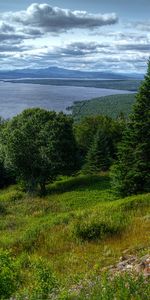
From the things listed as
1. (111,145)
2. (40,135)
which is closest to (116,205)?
(40,135)

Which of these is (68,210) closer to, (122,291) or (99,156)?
(122,291)

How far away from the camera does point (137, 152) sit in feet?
101

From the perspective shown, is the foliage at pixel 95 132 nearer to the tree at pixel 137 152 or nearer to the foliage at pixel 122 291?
the tree at pixel 137 152

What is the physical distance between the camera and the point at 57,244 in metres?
17.4

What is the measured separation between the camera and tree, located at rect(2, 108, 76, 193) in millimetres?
44062

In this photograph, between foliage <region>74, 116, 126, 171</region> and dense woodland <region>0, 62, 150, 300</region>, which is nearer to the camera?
dense woodland <region>0, 62, 150, 300</region>

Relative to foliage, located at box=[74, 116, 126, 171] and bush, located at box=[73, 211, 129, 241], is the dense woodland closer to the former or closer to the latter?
bush, located at box=[73, 211, 129, 241]

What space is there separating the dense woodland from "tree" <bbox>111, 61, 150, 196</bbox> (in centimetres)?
7

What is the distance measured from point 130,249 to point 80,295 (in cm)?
666

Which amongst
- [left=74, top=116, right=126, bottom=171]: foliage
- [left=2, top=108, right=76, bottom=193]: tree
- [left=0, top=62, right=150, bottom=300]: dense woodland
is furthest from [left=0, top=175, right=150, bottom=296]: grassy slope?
[left=74, top=116, right=126, bottom=171]: foliage

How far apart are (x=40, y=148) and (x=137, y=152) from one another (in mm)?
16425

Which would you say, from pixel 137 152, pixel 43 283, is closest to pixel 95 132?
pixel 137 152

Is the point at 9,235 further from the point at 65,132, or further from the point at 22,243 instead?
the point at 65,132

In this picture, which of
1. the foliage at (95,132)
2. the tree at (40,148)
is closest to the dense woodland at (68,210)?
the tree at (40,148)
